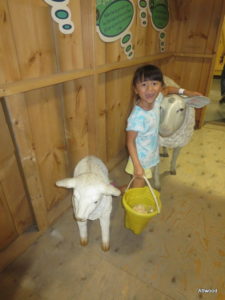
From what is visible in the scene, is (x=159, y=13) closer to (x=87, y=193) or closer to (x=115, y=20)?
(x=115, y=20)

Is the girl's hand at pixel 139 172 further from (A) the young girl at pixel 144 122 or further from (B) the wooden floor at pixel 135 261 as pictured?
(B) the wooden floor at pixel 135 261

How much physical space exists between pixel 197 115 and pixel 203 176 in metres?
1.37

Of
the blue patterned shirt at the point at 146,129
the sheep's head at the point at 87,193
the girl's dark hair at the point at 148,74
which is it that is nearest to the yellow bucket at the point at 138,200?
the blue patterned shirt at the point at 146,129

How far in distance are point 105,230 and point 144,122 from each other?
2.64 feet

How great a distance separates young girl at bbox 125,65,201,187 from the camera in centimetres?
142

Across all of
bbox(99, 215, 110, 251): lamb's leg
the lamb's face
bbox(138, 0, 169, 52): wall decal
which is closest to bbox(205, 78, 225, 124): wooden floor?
bbox(138, 0, 169, 52): wall decal

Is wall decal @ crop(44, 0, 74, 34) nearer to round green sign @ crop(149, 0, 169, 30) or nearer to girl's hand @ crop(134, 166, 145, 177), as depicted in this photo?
girl's hand @ crop(134, 166, 145, 177)

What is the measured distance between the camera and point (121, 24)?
177 cm

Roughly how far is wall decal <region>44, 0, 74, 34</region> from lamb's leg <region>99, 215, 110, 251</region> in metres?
1.21

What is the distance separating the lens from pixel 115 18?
1671 mm

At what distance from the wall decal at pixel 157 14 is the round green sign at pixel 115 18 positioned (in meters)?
0.25

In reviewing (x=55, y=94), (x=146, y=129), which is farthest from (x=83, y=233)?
(x=55, y=94)

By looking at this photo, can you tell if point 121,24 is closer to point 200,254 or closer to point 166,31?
point 166,31

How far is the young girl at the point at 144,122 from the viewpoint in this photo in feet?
4.67
